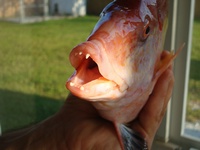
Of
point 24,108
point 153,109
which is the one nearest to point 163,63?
point 153,109

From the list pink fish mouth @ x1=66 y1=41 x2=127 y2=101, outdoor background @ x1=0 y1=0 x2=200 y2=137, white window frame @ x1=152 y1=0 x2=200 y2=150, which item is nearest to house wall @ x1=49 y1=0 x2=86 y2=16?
outdoor background @ x1=0 y1=0 x2=200 y2=137

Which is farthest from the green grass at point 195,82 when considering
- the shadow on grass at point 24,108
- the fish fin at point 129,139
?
the fish fin at point 129,139

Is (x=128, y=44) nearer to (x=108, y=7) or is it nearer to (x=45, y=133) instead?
(x=108, y=7)

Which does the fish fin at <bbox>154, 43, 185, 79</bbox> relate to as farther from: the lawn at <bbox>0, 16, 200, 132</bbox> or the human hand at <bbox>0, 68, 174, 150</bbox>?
the lawn at <bbox>0, 16, 200, 132</bbox>

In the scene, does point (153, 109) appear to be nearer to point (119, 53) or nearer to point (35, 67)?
point (119, 53)

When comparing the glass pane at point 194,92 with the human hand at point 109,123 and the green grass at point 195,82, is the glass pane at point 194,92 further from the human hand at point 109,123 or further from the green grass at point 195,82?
the human hand at point 109,123

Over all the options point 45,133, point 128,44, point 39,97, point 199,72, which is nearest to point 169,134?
point 199,72
